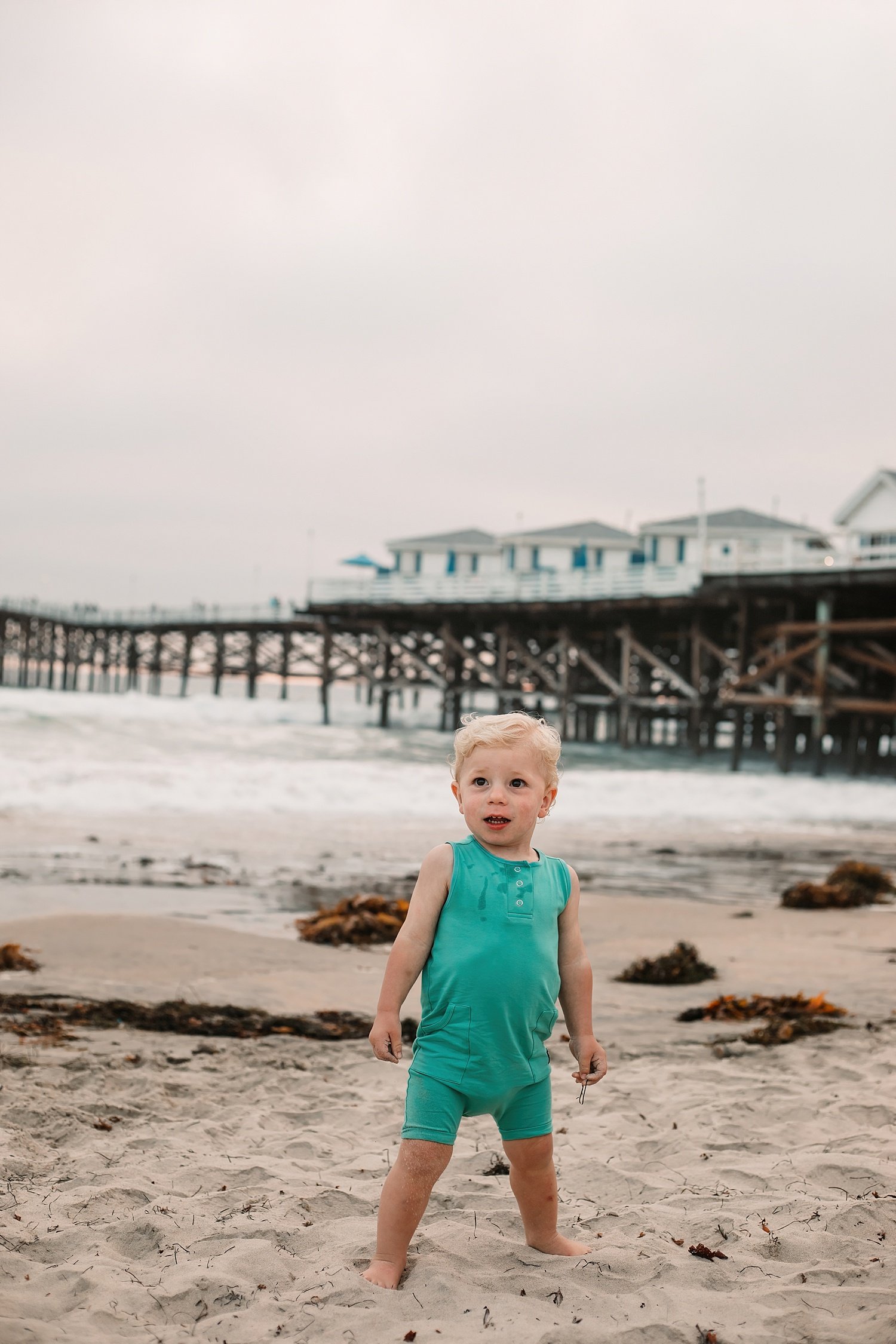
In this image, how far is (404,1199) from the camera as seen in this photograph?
2309 mm

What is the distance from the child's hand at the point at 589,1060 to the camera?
2451mm

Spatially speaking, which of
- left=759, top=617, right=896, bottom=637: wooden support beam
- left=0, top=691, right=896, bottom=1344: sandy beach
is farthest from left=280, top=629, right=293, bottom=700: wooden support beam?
left=0, top=691, right=896, bottom=1344: sandy beach

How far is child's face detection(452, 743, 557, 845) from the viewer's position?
96.2 inches

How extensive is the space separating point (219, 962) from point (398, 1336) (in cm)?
358

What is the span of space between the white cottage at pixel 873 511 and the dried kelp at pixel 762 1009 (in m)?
25.5

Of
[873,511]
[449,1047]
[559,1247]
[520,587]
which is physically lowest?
[559,1247]

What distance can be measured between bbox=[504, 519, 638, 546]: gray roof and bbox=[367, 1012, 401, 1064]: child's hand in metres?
40.3

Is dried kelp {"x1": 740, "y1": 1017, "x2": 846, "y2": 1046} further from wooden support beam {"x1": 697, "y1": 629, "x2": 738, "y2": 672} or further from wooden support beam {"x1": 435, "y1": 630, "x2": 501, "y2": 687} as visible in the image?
wooden support beam {"x1": 435, "y1": 630, "x2": 501, "y2": 687}

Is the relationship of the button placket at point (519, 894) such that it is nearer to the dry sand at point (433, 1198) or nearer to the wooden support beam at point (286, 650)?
the dry sand at point (433, 1198)

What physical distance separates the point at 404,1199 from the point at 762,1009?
291 cm

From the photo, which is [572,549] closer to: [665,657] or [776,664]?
[665,657]

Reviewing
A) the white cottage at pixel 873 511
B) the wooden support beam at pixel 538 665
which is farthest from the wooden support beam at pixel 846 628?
the wooden support beam at pixel 538 665

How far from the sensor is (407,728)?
1624 inches

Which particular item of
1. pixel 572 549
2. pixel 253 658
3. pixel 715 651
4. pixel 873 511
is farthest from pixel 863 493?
pixel 253 658
